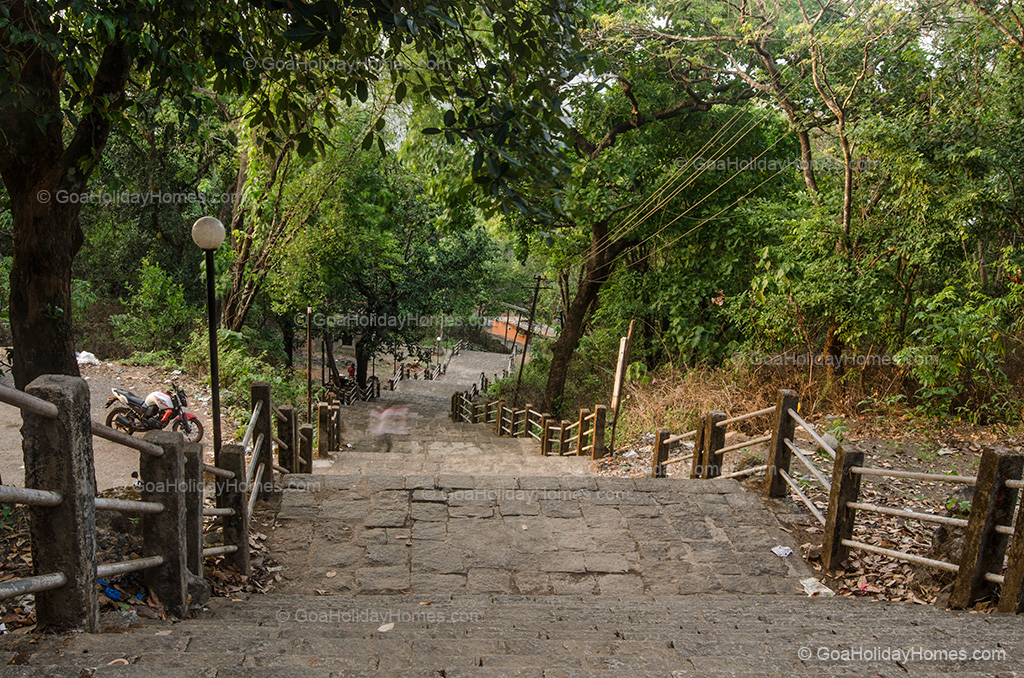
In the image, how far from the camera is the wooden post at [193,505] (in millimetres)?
3506

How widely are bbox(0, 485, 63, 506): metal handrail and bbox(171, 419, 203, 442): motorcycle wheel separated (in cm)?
648

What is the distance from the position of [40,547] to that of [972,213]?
962cm

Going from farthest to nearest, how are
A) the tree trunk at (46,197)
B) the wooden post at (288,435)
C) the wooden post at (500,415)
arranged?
the wooden post at (500,415)
the wooden post at (288,435)
the tree trunk at (46,197)

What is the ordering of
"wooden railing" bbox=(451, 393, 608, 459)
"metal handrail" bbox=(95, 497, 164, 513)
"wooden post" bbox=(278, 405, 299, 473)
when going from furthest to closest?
"wooden railing" bbox=(451, 393, 608, 459) < "wooden post" bbox=(278, 405, 299, 473) < "metal handrail" bbox=(95, 497, 164, 513)

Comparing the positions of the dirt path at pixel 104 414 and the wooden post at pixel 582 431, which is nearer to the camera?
the dirt path at pixel 104 414

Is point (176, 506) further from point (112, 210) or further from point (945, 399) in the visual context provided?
point (112, 210)

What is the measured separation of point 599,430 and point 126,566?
23.5 feet

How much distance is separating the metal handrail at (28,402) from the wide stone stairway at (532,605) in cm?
80

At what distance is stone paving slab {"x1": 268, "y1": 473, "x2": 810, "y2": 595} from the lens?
478cm

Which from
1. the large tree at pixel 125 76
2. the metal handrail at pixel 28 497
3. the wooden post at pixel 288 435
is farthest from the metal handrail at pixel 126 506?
the wooden post at pixel 288 435

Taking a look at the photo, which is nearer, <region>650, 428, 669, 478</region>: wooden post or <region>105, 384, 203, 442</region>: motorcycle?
<region>650, 428, 669, 478</region>: wooden post

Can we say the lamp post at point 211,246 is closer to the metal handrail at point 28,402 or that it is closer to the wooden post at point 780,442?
the metal handrail at point 28,402

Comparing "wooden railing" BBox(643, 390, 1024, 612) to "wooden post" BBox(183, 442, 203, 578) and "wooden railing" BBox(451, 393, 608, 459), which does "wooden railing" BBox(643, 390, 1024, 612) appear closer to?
"wooden railing" BBox(451, 393, 608, 459)

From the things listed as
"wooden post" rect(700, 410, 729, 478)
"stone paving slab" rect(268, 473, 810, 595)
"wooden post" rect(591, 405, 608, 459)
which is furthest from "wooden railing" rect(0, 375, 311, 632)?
"wooden post" rect(591, 405, 608, 459)
